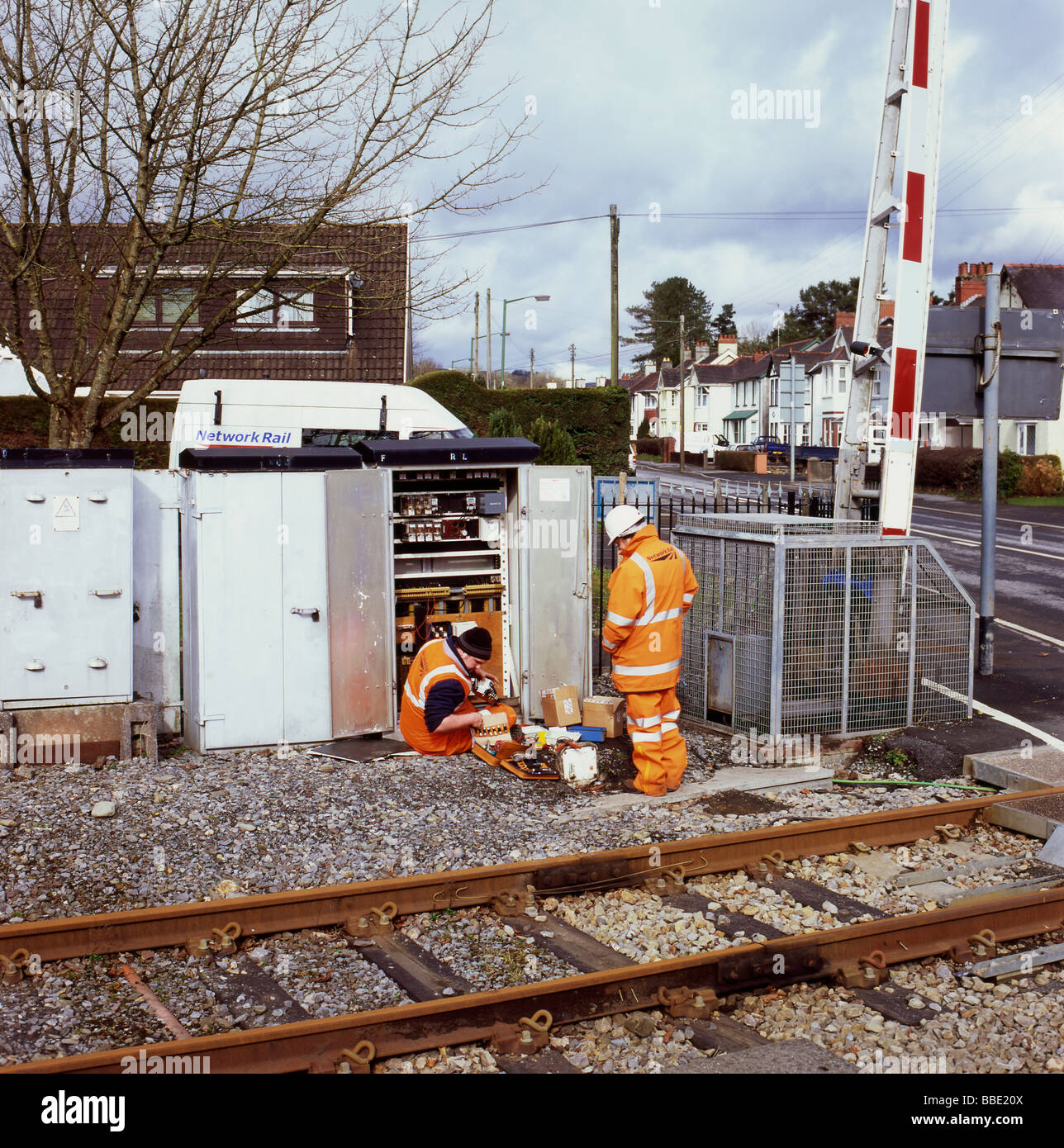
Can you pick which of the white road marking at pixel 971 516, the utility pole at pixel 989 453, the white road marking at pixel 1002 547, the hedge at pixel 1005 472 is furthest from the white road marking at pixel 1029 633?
the hedge at pixel 1005 472

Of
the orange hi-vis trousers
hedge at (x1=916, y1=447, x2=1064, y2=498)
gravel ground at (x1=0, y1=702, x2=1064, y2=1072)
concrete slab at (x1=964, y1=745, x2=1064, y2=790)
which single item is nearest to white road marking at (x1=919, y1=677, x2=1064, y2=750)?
concrete slab at (x1=964, y1=745, x2=1064, y2=790)

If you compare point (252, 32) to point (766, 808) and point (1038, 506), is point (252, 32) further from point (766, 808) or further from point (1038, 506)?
point (1038, 506)

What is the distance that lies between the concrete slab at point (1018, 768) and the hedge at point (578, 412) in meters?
20.9

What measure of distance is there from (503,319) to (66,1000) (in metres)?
64.4

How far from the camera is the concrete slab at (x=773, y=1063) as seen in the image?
4.14 meters

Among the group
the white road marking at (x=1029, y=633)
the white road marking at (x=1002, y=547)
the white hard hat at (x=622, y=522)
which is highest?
the white hard hat at (x=622, y=522)

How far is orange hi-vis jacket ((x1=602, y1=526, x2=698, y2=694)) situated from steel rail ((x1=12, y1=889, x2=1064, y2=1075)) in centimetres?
285

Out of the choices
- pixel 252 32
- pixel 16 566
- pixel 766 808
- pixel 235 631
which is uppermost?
pixel 252 32

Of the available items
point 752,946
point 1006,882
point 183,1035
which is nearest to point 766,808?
point 1006,882

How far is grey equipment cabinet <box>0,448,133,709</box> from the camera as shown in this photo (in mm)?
8031

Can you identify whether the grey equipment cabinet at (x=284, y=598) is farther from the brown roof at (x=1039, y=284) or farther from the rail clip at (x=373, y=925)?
Answer: the brown roof at (x=1039, y=284)

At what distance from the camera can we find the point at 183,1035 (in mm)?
4438

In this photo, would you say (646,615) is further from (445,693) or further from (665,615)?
(445,693)

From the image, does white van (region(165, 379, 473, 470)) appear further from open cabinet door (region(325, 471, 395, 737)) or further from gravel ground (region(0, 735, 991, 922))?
gravel ground (region(0, 735, 991, 922))
